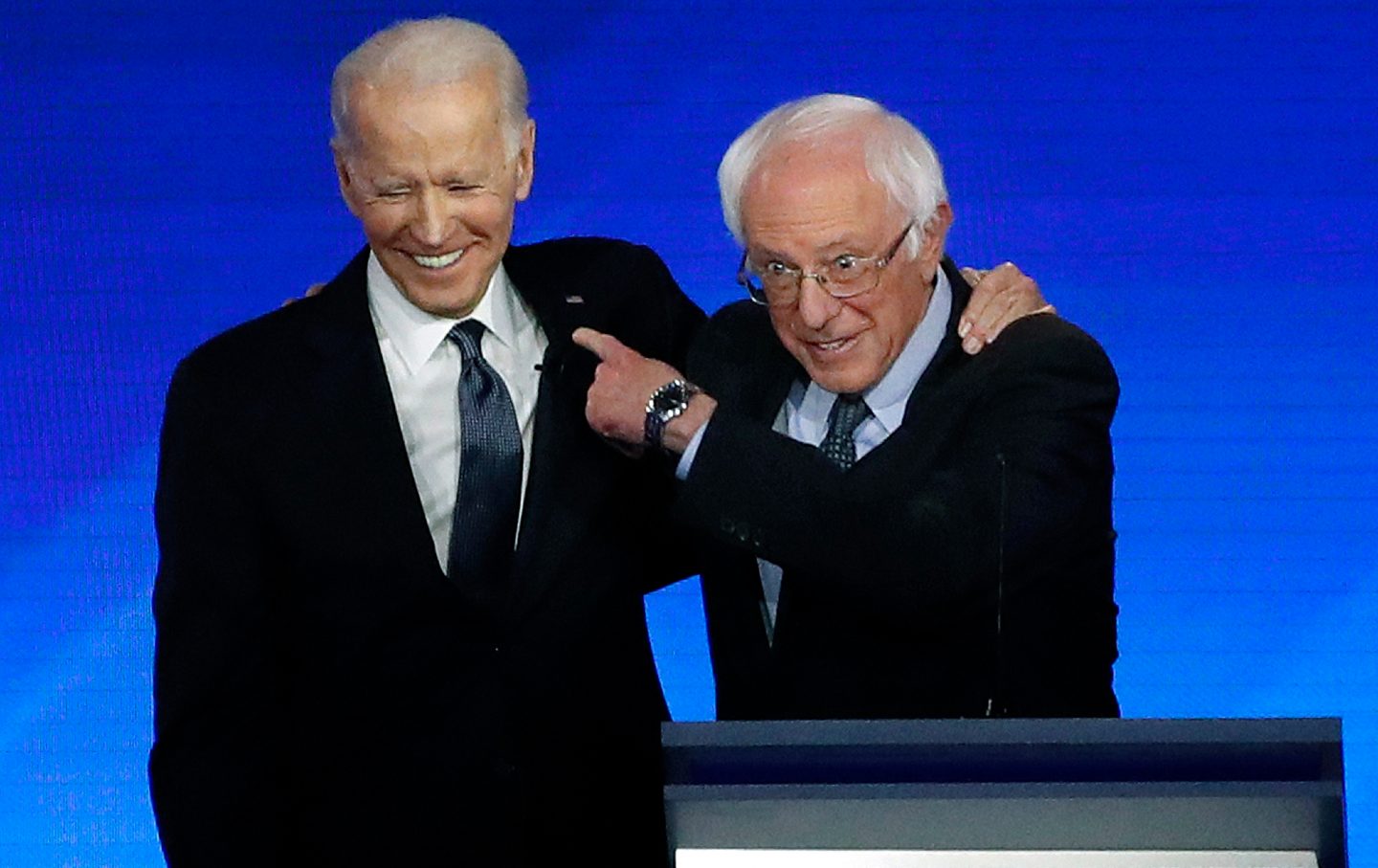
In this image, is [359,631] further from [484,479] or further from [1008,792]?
[1008,792]

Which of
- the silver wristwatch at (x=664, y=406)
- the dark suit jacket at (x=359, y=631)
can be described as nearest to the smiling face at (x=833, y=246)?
the silver wristwatch at (x=664, y=406)

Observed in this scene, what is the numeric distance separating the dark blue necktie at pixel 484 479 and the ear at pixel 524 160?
143 millimetres

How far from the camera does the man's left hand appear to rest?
79.0 inches

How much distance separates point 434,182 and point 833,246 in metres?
0.36

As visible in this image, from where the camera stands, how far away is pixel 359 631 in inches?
78.4

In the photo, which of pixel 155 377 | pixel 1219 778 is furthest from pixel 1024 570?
pixel 155 377

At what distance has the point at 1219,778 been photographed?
1.25 meters

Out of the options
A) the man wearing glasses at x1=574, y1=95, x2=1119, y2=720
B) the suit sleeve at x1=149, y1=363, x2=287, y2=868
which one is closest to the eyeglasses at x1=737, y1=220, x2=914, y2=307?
the man wearing glasses at x1=574, y1=95, x2=1119, y2=720

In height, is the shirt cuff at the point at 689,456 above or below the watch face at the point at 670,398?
below

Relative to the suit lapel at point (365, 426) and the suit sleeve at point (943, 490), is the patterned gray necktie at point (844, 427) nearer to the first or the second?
the suit sleeve at point (943, 490)

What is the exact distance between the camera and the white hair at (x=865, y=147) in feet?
6.52

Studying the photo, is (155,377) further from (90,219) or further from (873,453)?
(873,453)

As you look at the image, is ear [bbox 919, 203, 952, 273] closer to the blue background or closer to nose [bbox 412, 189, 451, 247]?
nose [bbox 412, 189, 451, 247]

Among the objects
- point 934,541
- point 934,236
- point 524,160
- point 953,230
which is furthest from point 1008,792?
point 953,230
